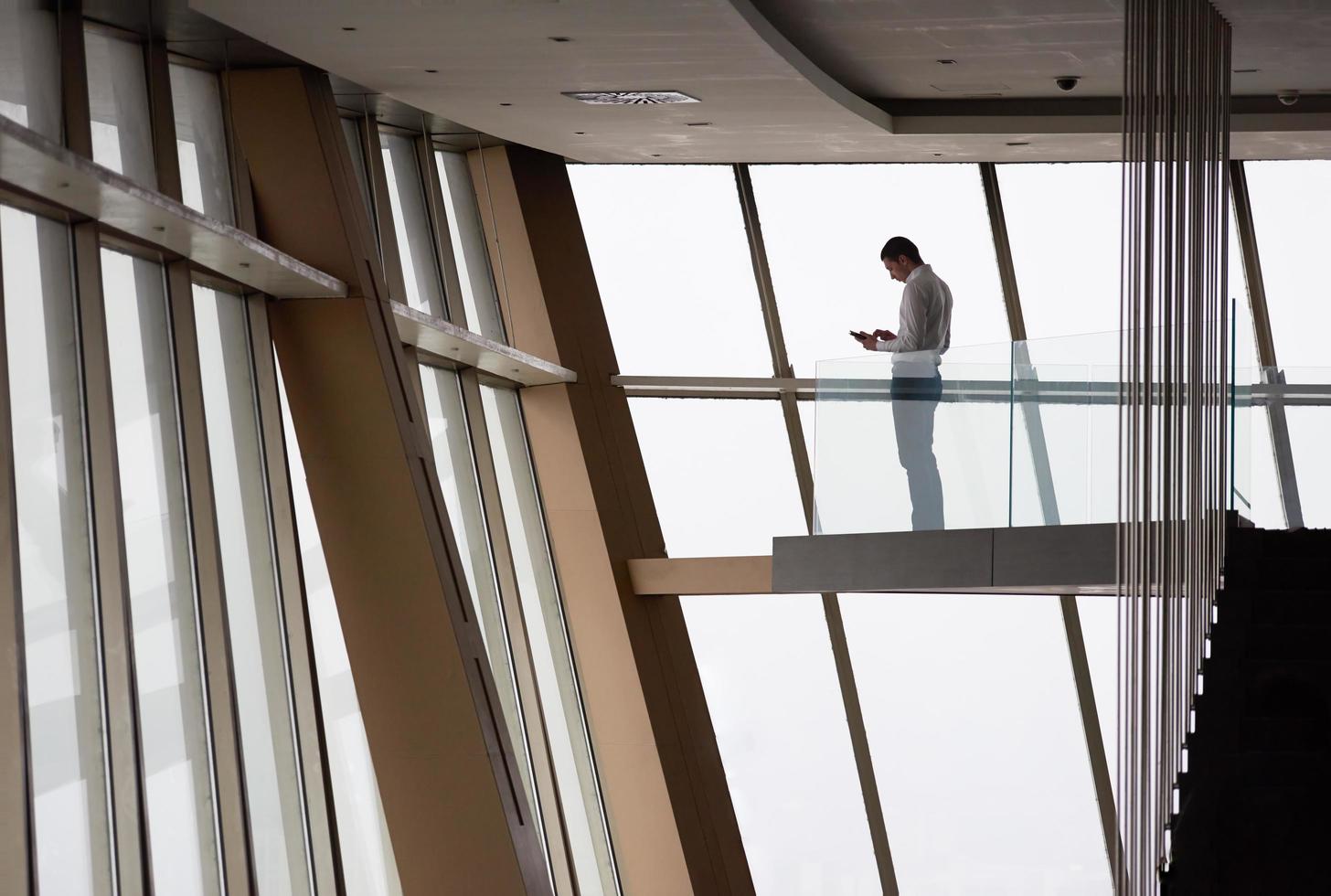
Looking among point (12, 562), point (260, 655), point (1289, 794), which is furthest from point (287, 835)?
point (1289, 794)

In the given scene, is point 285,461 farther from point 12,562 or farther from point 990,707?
point 990,707

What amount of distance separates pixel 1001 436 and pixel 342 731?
13.9ft

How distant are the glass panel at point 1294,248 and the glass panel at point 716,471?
3977 millimetres

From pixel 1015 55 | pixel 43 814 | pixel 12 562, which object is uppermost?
pixel 1015 55

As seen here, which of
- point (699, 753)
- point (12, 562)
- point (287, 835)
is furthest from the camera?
point (699, 753)

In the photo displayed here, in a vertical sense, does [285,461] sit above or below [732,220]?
below

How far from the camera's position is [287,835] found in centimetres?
753

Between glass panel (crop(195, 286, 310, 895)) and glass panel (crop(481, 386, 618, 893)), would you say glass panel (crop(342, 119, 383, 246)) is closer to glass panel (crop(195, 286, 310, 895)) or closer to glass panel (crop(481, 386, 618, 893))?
glass panel (crop(481, 386, 618, 893))

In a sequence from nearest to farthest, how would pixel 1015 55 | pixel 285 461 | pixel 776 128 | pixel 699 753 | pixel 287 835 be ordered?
pixel 287 835
pixel 285 461
pixel 1015 55
pixel 776 128
pixel 699 753

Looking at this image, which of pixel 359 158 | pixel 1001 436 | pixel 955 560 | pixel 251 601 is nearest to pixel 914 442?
pixel 1001 436

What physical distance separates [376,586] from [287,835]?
1.45m

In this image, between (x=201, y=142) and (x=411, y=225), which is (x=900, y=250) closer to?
(x=411, y=225)

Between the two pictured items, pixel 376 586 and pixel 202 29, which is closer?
pixel 202 29

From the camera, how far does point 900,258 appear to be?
996 centimetres
